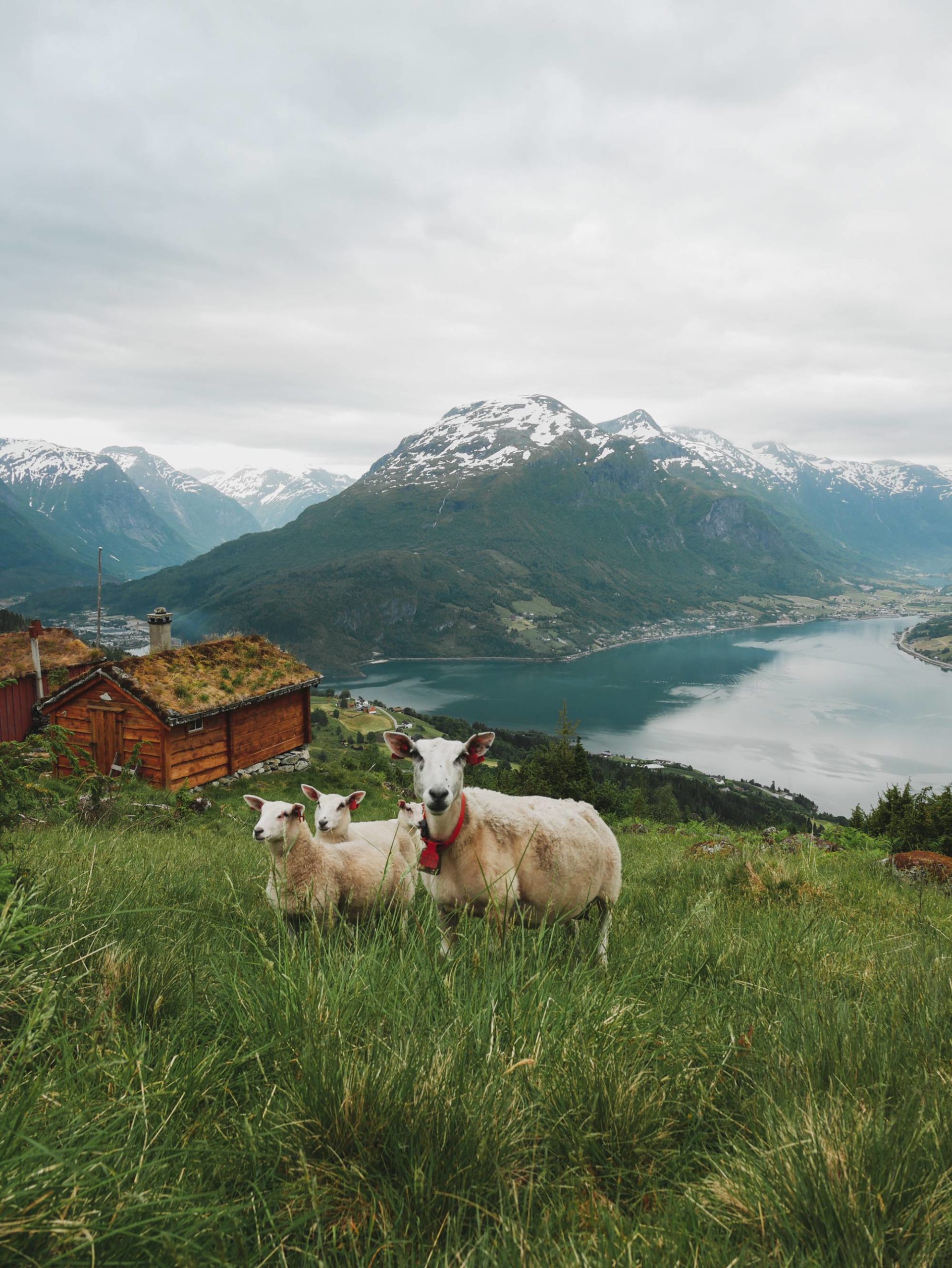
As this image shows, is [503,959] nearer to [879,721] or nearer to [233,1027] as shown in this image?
[233,1027]

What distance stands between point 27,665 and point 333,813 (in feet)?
87.0

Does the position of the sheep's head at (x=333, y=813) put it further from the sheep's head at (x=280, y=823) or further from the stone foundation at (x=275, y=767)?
the stone foundation at (x=275, y=767)

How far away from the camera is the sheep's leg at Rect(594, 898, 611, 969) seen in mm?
4066

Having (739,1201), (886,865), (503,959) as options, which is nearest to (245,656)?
(886,865)

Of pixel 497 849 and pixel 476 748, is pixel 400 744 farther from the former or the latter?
pixel 497 849

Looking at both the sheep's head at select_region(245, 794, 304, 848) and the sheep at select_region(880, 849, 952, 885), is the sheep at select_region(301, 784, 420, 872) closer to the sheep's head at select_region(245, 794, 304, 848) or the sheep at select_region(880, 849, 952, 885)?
the sheep's head at select_region(245, 794, 304, 848)

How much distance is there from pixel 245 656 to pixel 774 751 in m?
124

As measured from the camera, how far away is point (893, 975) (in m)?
3.61

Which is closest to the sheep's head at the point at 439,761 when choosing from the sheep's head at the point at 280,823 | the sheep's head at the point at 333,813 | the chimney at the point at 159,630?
the sheep's head at the point at 280,823

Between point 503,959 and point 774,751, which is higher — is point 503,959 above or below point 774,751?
above

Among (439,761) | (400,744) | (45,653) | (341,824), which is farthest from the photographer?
(45,653)

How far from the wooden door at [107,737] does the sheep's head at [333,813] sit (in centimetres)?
1820

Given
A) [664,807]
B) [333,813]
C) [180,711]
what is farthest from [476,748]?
[664,807]

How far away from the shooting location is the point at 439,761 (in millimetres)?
4477
